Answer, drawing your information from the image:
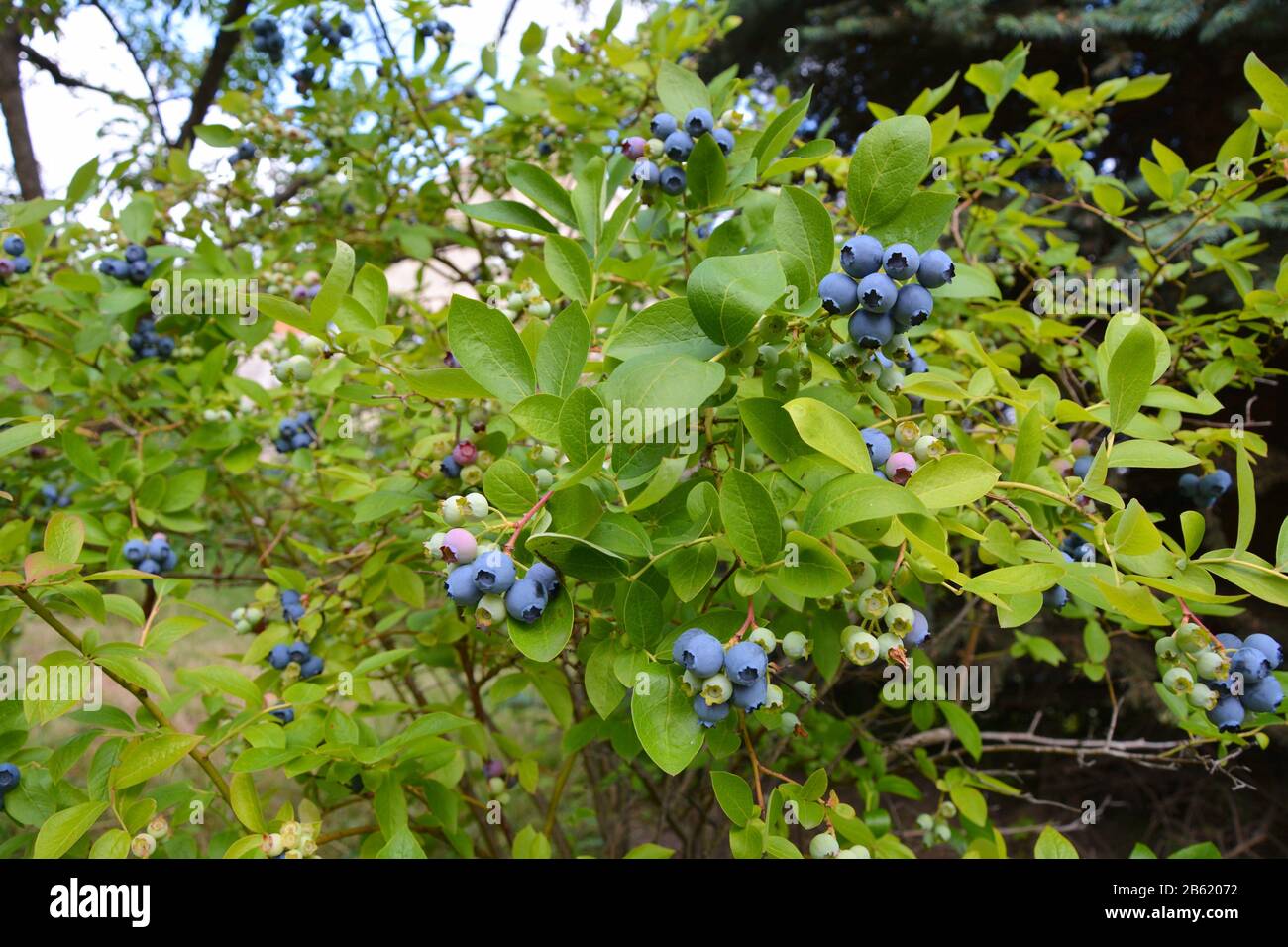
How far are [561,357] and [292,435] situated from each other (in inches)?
41.1

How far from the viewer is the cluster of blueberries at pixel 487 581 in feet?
2.52

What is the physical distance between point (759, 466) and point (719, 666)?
0.51 meters

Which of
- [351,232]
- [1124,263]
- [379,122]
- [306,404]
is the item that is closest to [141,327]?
[306,404]

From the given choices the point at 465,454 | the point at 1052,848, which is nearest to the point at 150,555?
the point at 465,454

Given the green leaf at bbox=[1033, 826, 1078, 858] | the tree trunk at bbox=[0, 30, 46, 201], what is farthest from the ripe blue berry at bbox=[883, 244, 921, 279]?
the tree trunk at bbox=[0, 30, 46, 201]

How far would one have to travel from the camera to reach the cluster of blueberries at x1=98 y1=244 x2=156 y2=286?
5.68 feet

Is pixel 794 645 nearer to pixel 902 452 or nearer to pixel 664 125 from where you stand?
pixel 902 452

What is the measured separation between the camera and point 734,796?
100 cm

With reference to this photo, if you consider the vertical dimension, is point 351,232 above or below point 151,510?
above

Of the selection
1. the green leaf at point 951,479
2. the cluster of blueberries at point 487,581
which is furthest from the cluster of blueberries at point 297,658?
the green leaf at point 951,479

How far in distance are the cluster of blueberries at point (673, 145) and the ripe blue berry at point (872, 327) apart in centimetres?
44

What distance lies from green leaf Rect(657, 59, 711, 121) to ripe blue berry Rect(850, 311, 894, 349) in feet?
1.72

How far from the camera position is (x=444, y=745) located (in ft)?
3.80
